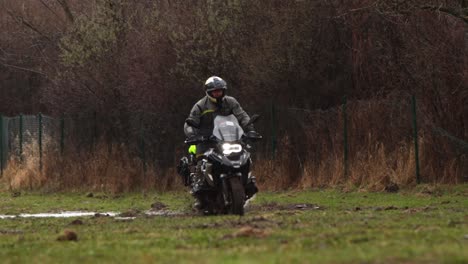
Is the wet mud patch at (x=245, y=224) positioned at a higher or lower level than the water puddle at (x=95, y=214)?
higher

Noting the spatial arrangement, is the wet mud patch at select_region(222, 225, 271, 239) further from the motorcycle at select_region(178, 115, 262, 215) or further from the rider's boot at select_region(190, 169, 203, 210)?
the rider's boot at select_region(190, 169, 203, 210)

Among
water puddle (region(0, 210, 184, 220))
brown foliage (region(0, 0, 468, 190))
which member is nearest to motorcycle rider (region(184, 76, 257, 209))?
water puddle (region(0, 210, 184, 220))

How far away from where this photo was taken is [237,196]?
14164mm

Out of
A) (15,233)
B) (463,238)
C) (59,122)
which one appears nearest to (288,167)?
(59,122)

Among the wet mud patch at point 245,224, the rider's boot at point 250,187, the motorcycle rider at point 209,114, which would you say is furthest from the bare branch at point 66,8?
the wet mud patch at point 245,224

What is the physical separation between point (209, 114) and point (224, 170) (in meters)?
1.28

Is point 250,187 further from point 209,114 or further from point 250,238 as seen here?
point 250,238

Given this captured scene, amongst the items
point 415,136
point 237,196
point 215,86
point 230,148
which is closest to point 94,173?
point 415,136

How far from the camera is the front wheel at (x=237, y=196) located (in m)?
14.1

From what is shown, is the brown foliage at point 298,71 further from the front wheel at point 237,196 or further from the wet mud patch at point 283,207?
the front wheel at point 237,196

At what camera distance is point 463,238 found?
356 inches

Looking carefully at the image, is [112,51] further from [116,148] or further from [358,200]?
[358,200]

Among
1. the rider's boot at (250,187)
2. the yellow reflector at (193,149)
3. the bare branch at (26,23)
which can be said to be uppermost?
the bare branch at (26,23)

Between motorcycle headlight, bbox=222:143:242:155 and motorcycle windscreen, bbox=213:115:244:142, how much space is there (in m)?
0.15
